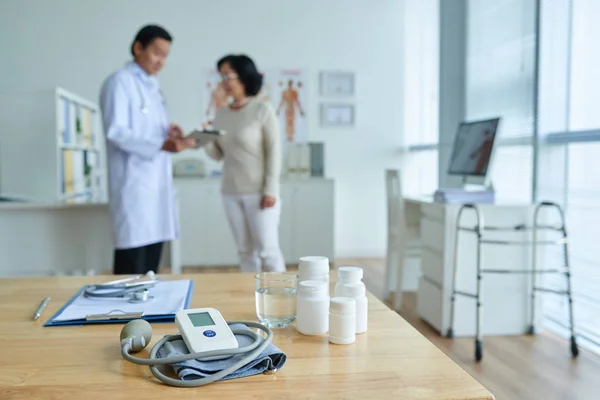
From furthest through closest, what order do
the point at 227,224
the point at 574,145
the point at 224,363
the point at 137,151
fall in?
the point at 227,224, the point at 574,145, the point at 137,151, the point at 224,363

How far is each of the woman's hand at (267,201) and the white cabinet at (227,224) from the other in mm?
1989

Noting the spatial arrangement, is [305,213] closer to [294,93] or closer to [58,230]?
[294,93]

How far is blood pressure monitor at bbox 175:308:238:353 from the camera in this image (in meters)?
0.79

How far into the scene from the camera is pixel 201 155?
17.6 ft

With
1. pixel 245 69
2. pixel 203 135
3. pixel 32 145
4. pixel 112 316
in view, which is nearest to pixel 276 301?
pixel 112 316

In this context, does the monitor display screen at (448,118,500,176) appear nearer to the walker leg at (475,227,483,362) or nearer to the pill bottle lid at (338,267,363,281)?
the walker leg at (475,227,483,362)

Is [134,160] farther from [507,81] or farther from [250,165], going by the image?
[507,81]

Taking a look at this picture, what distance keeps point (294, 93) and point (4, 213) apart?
323 centimetres

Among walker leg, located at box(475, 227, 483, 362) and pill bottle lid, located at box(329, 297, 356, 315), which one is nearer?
pill bottle lid, located at box(329, 297, 356, 315)

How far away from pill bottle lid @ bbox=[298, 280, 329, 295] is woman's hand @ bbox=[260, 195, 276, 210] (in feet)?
6.44

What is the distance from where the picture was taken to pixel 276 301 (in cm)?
99

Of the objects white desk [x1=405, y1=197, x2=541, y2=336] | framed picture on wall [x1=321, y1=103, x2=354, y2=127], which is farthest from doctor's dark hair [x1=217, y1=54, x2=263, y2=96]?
framed picture on wall [x1=321, y1=103, x2=354, y2=127]

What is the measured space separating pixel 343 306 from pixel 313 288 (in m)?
0.07

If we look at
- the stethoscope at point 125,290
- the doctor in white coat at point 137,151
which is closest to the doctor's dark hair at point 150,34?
the doctor in white coat at point 137,151
